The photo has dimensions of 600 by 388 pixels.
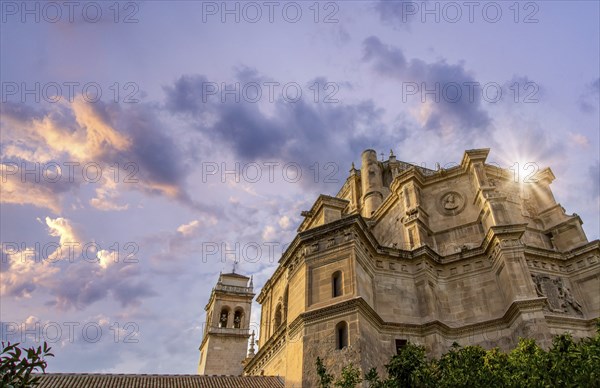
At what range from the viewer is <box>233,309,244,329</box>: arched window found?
36.3 m

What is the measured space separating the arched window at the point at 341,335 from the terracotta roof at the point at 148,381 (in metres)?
3.13

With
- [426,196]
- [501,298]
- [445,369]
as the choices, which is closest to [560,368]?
[445,369]

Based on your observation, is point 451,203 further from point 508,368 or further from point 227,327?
point 227,327

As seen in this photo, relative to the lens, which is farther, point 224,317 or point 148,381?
point 224,317

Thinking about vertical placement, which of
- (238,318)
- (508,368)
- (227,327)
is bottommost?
(508,368)

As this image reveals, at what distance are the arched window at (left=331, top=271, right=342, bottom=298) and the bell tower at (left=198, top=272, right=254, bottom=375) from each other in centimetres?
1966

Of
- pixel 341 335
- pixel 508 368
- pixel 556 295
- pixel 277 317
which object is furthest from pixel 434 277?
pixel 508 368

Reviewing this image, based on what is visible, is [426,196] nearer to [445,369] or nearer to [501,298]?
[501,298]

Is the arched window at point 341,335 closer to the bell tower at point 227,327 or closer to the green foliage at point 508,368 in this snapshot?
the green foliage at point 508,368

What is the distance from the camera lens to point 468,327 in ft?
55.8

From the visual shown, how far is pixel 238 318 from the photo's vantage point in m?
36.8

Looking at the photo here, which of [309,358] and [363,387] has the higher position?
[309,358]

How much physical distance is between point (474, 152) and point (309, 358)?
45.2ft

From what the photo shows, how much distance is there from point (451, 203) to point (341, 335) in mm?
10199
